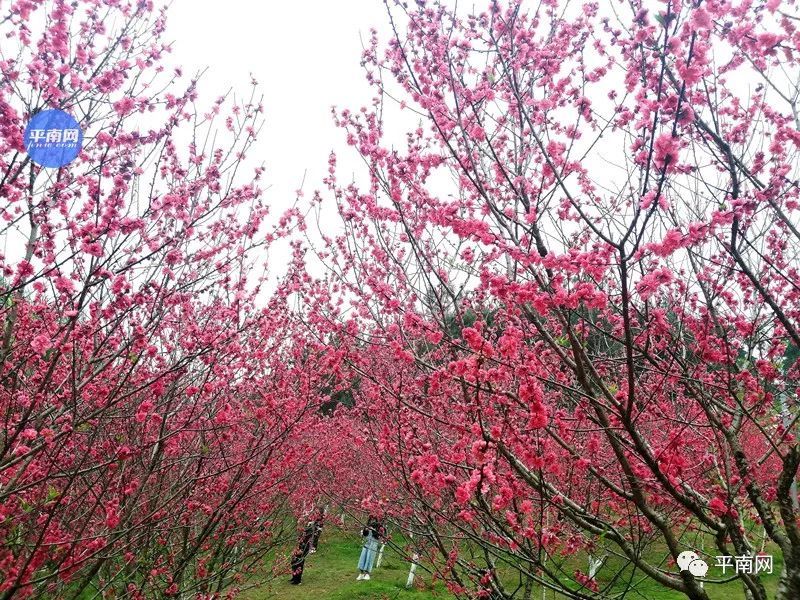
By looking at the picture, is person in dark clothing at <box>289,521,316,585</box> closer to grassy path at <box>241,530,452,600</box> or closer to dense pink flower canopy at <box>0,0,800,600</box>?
grassy path at <box>241,530,452,600</box>

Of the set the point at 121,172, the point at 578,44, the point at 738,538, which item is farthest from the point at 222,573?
the point at 578,44

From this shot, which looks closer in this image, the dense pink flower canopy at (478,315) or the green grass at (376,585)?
the dense pink flower canopy at (478,315)

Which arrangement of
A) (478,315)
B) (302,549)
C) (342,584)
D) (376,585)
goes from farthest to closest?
(342,584) → (376,585) → (302,549) → (478,315)

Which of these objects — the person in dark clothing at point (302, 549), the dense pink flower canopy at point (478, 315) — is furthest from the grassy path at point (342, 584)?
the dense pink flower canopy at point (478, 315)

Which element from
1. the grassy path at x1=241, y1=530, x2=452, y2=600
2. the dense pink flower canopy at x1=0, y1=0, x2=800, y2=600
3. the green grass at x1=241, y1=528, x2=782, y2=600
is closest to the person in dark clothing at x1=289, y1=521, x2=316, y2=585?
the green grass at x1=241, y1=528, x2=782, y2=600

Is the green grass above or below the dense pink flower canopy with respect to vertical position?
below

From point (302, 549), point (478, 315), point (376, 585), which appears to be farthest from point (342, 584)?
point (478, 315)

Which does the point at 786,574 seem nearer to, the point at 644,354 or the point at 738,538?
the point at 738,538

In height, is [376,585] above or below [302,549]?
below

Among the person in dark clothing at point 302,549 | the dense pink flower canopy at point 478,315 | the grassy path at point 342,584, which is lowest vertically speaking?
the grassy path at point 342,584

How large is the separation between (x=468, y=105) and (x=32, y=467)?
14.6ft

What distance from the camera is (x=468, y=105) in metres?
4.11

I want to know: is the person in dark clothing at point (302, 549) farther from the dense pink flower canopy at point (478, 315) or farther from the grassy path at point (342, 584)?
the dense pink flower canopy at point (478, 315)

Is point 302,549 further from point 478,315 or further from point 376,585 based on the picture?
point 478,315
